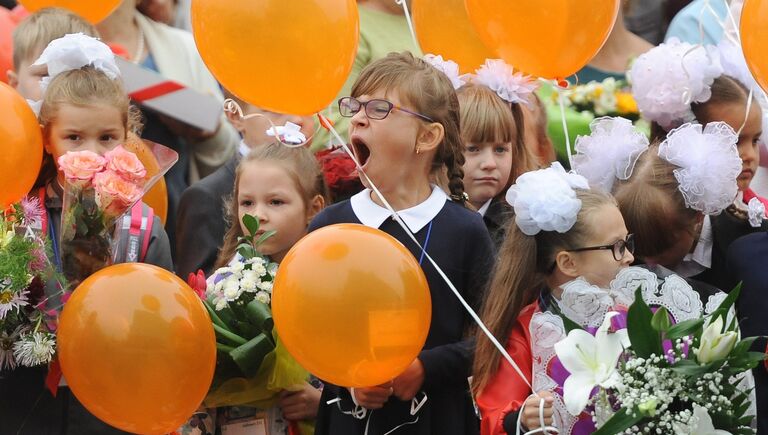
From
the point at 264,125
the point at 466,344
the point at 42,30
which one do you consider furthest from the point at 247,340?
the point at 42,30

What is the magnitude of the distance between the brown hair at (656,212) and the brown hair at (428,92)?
0.56m

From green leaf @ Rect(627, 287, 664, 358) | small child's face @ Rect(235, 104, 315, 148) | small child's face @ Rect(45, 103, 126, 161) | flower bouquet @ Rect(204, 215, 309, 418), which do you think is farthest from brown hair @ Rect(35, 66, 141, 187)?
green leaf @ Rect(627, 287, 664, 358)

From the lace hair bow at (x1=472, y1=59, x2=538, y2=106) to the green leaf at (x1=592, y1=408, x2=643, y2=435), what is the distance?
6.56 ft

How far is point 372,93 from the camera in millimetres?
4844

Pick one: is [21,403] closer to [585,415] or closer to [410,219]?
[410,219]

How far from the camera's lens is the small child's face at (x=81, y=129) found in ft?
16.8

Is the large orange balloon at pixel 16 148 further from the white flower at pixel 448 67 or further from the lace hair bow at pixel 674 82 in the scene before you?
the lace hair bow at pixel 674 82

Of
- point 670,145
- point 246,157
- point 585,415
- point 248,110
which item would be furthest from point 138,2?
point 585,415

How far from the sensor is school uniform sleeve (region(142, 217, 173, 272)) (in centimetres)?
513

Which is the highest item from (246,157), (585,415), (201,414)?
(585,415)

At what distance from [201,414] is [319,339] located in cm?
104

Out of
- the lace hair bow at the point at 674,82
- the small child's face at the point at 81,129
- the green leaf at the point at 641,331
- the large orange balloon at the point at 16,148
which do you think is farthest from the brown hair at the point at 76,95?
the green leaf at the point at 641,331

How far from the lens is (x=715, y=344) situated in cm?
394

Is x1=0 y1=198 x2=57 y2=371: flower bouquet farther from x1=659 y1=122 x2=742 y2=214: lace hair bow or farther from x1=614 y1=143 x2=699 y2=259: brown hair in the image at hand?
x1=659 y1=122 x2=742 y2=214: lace hair bow
